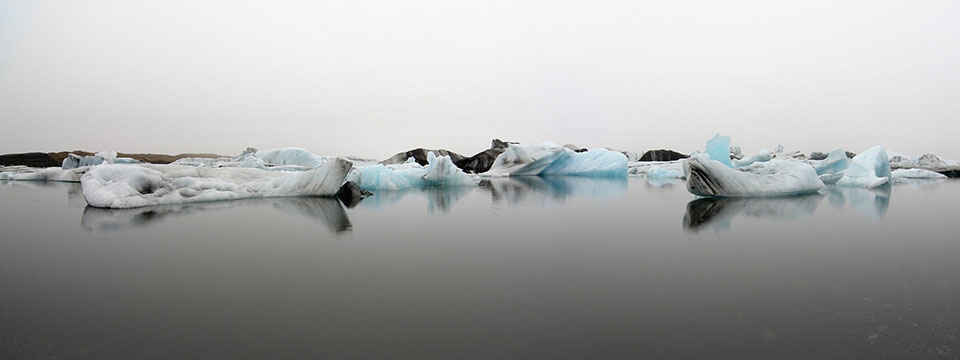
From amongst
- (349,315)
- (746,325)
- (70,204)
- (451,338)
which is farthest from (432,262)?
(70,204)

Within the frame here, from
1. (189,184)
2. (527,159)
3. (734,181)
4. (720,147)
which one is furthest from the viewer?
(527,159)

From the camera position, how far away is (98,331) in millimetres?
1274

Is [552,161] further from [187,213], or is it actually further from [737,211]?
[187,213]

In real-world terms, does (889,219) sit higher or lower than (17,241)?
higher

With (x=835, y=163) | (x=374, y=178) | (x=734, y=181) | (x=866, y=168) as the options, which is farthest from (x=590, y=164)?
(x=734, y=181)

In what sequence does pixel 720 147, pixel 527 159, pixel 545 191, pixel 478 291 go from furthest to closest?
pixel 527 159
pixel 720 147
pixel 545 191
pixel 478 291

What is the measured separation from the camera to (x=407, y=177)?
28.0 ft

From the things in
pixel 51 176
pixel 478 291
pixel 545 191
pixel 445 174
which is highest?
pixel 445 174

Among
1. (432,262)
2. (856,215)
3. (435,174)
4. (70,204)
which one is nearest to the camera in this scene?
(432,262)

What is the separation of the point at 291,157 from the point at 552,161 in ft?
31.2

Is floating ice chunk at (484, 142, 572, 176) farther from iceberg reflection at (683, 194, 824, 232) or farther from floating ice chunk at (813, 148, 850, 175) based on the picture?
iceberg reflection at (683, 194, 824, 232)

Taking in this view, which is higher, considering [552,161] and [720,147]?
[720,147]

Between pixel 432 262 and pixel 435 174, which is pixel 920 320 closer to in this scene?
pixel 432 262

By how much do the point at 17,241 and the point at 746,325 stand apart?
12.5 feet
